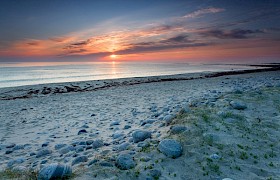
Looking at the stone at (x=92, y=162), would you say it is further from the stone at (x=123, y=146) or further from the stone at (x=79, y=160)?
the stone at (x=123, y=146)

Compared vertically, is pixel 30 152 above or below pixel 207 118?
below

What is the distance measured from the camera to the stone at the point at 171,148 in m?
5.32

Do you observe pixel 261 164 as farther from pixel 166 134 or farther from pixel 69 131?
pixel 69 131

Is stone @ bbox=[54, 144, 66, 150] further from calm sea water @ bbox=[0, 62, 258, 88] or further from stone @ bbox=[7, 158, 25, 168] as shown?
calm sea water @ bbox=[0, 62, 258, 88]

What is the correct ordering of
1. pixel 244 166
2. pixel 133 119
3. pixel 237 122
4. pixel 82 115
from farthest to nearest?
1. pixel 82 115
2. pixel 133 119
3. pixel 237 122
4. pixel 244 166

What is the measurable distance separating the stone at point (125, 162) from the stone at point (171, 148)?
0.85 meters

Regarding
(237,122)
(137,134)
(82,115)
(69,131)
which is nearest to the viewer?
(137,134)

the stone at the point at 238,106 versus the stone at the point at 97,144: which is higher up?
the stone at the point at 238,106

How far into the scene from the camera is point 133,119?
10023 millimetres

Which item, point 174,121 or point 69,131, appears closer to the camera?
point 174,121

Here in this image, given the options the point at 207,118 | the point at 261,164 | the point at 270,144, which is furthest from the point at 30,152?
the point at 270,144

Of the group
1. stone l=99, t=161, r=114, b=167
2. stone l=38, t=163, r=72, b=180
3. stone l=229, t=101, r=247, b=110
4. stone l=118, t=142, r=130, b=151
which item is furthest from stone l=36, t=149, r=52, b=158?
stone l=229, t=101, r=247, b=110

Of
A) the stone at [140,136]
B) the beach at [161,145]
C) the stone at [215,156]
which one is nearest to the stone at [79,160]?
the beach at [161,145]

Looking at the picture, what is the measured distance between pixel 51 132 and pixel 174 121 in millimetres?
4900
